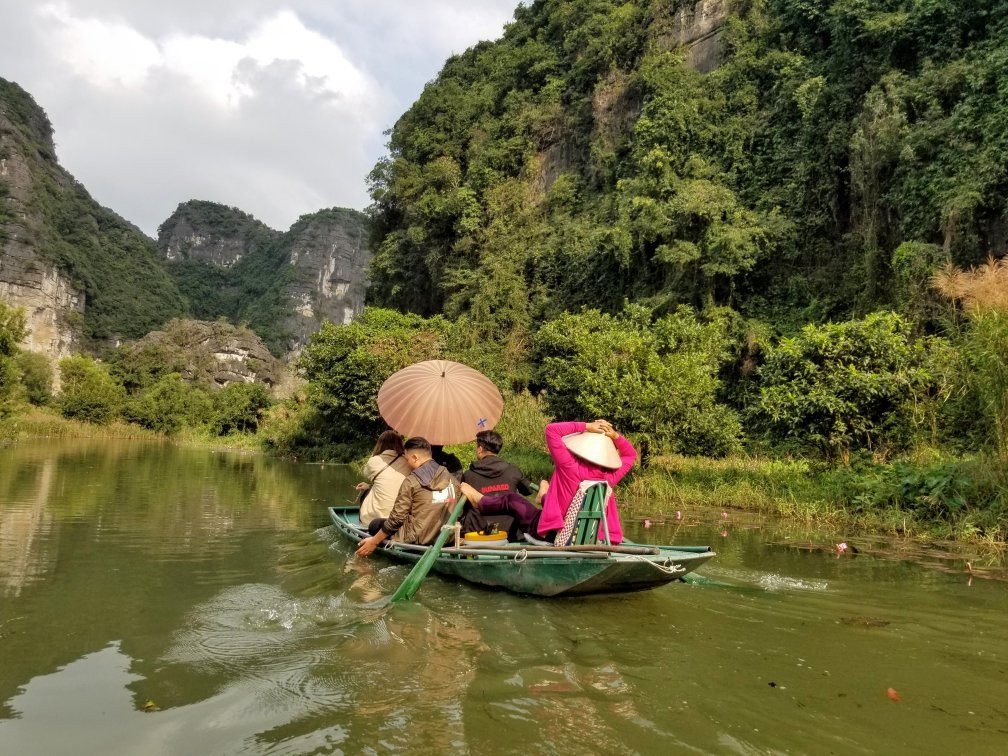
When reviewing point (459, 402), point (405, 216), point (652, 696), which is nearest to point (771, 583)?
point (652, 696)

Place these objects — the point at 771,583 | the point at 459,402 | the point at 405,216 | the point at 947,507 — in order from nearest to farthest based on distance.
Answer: the point at 771,583 < the point at 459,402 < the point at 947,507 < the point at 405,216

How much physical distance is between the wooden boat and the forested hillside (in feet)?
39.1

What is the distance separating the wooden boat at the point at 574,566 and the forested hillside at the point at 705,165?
39.1 feet

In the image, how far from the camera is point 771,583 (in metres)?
5.72

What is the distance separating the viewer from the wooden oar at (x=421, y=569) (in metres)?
5.12

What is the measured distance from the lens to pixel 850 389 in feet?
30.2

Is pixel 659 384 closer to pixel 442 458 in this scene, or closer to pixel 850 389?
pixel 850 389

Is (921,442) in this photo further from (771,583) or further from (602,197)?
(602,197)

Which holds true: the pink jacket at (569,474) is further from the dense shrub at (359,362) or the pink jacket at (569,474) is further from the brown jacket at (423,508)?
the dense shrub at (359,362)

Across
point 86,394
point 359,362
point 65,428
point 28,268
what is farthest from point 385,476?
point 28,268

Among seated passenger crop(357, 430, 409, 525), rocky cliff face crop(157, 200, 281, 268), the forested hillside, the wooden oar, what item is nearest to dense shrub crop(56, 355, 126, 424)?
the forested hillside

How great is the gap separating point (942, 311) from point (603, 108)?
1604cm

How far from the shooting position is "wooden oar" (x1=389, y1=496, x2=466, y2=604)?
512cm

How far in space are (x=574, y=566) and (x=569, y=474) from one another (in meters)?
0.87
